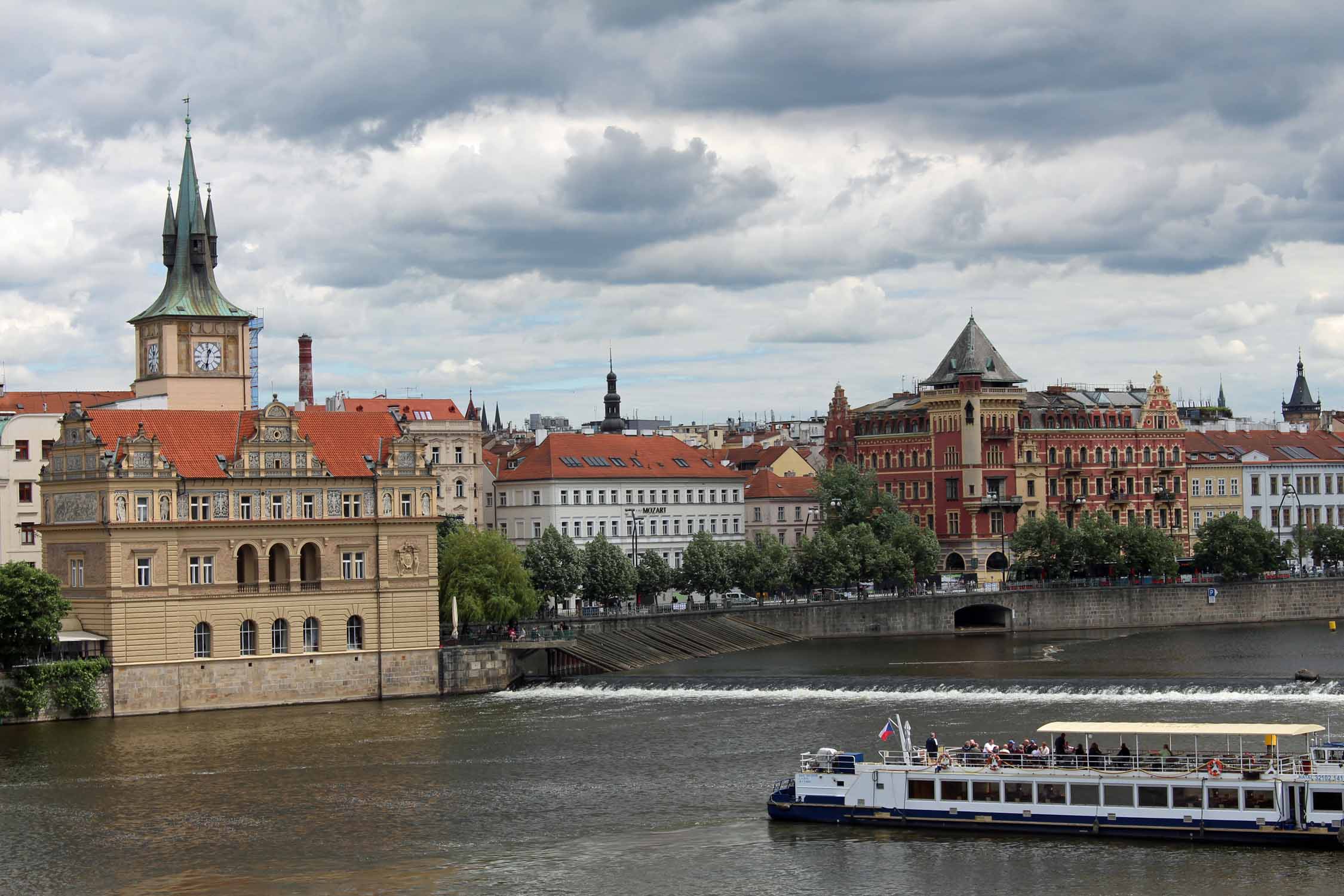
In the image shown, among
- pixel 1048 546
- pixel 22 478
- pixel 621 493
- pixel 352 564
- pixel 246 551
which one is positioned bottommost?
pixel 1048 546

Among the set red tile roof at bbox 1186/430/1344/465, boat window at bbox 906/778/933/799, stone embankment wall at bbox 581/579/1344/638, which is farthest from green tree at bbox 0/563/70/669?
red tile roof at bbox 1186/430/1344/465

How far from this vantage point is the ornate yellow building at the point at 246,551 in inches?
3831

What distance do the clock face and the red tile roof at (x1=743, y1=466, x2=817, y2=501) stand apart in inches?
2653

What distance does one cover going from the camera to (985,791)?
67.2 meters

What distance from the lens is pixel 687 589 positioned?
5699 inches

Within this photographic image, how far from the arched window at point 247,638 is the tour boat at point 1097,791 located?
38.7m

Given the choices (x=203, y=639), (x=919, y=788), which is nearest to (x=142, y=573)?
(x=203, y=639)

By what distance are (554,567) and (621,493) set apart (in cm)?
2622

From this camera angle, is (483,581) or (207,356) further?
(207,356)

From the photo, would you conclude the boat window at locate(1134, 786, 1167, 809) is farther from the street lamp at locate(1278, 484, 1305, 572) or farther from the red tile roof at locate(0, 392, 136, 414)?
the street lamp at locate(1278, 484, 1305, 572)

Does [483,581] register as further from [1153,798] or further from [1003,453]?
[1003,453]

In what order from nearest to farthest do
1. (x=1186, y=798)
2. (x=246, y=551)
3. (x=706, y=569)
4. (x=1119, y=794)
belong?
(x=1186, y=798) → (x=1119, y=794) → (x=246, y=551) → (x=706, y=569)

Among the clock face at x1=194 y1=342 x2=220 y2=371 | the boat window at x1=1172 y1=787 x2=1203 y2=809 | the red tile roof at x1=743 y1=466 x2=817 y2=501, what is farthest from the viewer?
the red tile roof at x1=743 y1=466 x2=817 y2=501

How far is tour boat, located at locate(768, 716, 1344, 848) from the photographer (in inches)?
2494
